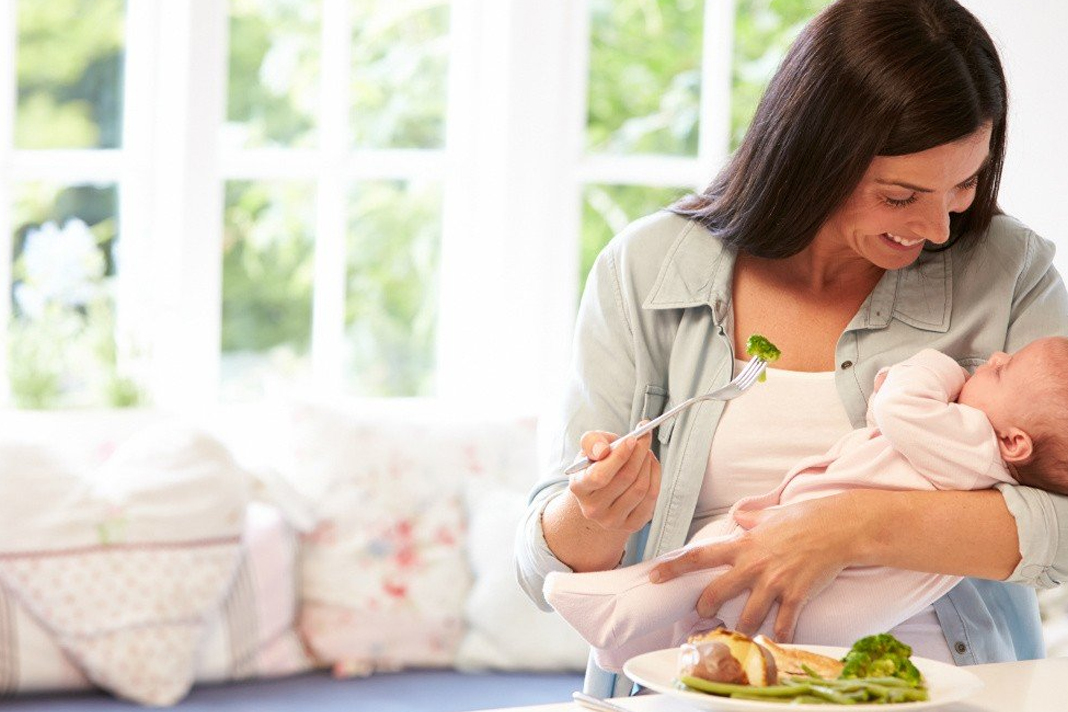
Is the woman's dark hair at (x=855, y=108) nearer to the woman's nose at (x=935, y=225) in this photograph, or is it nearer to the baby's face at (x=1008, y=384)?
the woman's nose at (x=935, y=225)

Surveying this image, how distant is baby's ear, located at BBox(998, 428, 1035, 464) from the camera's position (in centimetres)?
157

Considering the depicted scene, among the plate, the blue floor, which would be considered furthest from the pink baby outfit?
the blue floor

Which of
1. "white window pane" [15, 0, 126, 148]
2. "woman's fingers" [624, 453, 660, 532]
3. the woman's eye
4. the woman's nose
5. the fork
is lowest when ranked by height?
"woman's fingers" [624, 453, 660, 532]

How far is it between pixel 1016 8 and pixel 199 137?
176 centimetres

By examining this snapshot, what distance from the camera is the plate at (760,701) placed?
110 cm

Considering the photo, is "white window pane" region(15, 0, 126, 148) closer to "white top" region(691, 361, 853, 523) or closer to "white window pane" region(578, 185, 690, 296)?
"white window pane" region(578, 185, 690, 296)

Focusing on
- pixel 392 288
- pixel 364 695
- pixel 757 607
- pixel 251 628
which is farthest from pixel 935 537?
pixel 392 288

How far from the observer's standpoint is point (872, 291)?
5.75 ft

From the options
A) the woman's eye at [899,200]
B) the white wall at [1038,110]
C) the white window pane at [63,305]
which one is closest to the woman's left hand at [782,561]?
the woman's eye at [899,200]

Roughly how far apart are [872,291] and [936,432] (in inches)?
10.0

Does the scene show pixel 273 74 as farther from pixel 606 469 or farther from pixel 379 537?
pixel 606 469

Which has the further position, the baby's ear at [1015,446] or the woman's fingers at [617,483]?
the baby's ear at [1015,446]

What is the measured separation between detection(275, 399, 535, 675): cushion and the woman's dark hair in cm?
141

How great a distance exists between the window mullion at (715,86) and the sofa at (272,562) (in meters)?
0.87
